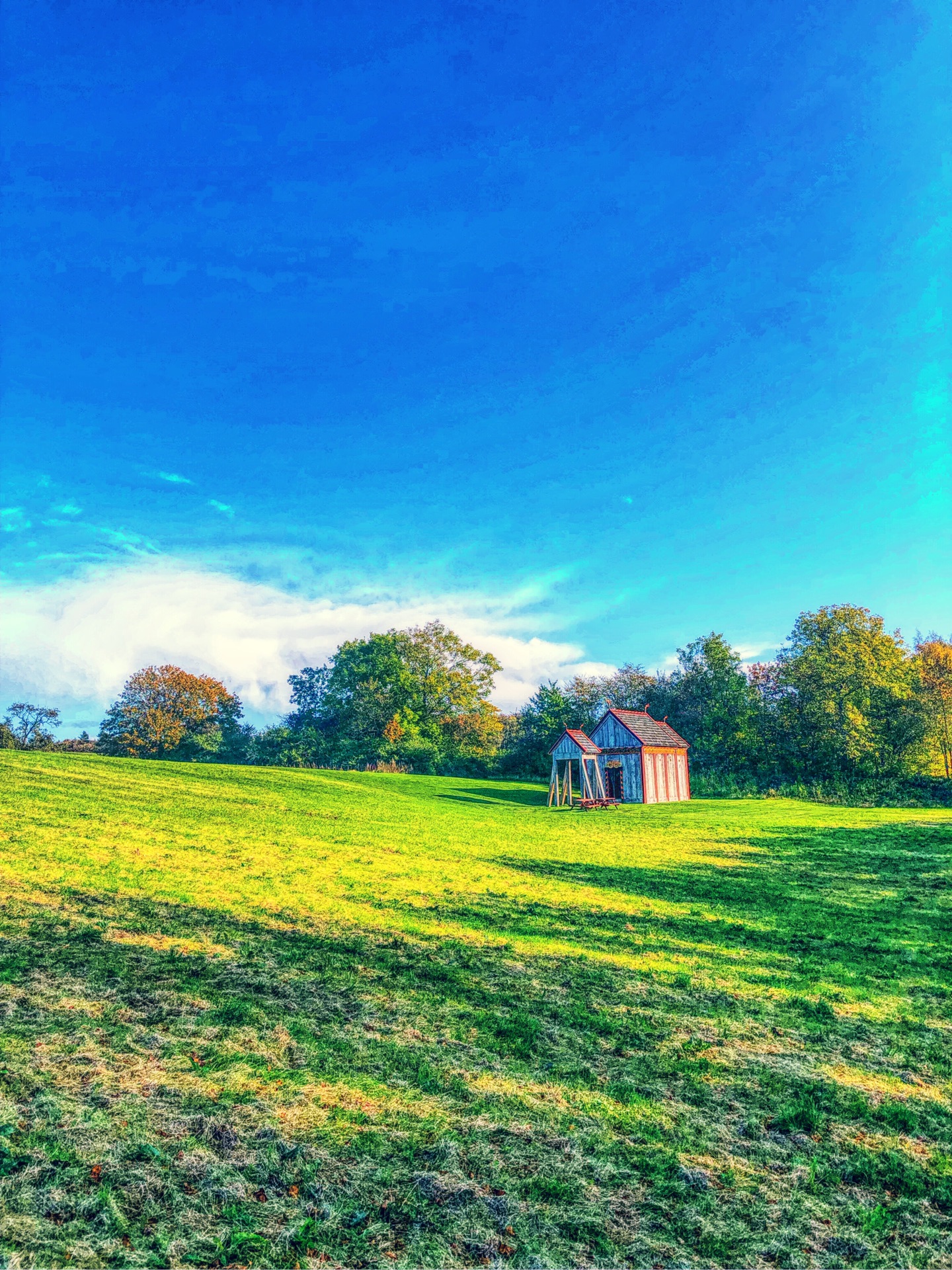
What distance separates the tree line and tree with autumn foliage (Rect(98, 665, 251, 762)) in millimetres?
139

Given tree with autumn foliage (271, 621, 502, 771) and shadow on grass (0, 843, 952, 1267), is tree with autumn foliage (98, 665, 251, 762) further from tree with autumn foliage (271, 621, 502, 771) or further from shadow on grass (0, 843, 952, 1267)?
shadow on grass (0, 843, 952, 1267)

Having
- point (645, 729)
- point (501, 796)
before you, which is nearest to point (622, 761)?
point (645, 729)

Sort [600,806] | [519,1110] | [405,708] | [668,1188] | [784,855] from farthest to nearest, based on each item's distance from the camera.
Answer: [405,708], [600,806], [784,855], [519,1110], [668,1188]

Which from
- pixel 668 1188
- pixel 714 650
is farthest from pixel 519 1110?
pixel 714 650

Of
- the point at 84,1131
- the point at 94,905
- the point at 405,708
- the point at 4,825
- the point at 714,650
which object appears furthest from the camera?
the point at 405,708

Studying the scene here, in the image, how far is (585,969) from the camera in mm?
6520

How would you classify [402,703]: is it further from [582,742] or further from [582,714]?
[582,742]

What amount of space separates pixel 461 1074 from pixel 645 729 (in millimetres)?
34631

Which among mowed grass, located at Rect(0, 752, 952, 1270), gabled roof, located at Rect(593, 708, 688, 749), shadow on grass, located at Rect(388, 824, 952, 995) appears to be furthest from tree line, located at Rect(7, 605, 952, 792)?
mowed grass, located at Rect(0, 752, 952, 1270)

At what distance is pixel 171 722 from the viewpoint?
64188mm

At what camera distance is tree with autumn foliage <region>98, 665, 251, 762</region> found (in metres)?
62.3

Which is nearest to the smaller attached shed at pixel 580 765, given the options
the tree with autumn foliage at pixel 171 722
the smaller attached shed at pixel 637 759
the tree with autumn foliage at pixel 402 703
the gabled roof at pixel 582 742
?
the gabled roof at pixel 582 742

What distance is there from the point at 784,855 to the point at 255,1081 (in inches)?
581

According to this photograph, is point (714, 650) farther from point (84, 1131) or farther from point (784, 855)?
point (84, 1131)
